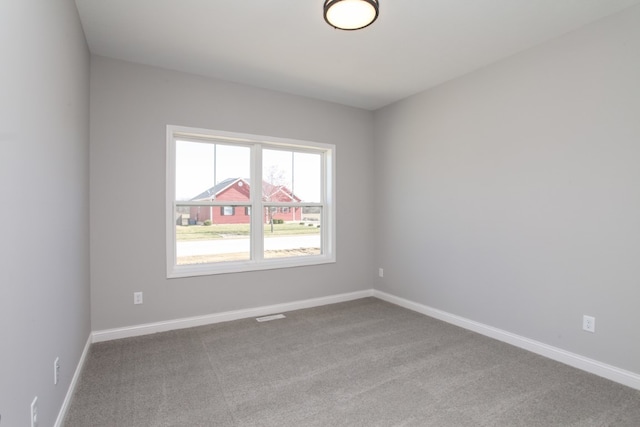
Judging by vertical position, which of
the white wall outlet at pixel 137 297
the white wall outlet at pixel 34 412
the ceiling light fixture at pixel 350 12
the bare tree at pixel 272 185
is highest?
the ceiling light fixture at pixel 350 12

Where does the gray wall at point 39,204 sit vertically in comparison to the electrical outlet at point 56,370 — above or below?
above

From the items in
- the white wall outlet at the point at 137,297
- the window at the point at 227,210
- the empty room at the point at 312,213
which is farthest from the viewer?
the window at the point at 227,210

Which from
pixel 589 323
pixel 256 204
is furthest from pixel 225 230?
pixel 589 323

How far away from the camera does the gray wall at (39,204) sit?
1.22 metres

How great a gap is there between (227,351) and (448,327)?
2.29 metres

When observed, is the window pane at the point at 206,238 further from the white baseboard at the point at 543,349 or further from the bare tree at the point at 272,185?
the white baseboard at the point at 543,349

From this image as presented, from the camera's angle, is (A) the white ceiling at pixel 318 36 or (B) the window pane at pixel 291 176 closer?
(A) the white ceiling at pixel 318 36

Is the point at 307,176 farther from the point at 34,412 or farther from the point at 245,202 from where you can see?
the point at 34,412

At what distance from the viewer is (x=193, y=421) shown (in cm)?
195

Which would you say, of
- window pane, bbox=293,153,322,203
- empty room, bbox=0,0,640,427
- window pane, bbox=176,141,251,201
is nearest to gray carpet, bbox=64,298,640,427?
empty room, bbox=0,0,640,427

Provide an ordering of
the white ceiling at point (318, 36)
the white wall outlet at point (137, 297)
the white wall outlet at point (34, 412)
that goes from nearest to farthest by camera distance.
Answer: the white wall outlet at point (34, 412) < the white ceiling at point (318, 36) < the white wall outlet at point (137, 297)

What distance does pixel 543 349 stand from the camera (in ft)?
9.30

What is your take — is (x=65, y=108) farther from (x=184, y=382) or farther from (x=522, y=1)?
(x=522, y=1)

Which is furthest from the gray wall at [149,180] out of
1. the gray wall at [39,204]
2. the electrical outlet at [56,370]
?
the electrical outlet at [56,370]
